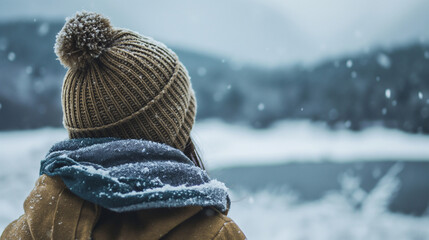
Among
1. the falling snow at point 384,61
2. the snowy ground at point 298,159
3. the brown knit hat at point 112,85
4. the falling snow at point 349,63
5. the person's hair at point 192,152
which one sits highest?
the brown knit hat at point 112,85

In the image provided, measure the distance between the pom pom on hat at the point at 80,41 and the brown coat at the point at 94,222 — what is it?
29 cm

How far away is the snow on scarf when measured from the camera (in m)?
0.69

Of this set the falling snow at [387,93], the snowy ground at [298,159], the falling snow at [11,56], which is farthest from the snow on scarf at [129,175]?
the falling snow at [387,93]

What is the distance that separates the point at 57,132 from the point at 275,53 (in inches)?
132

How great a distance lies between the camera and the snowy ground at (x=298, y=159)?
12.9 feet

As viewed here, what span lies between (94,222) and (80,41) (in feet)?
1.40

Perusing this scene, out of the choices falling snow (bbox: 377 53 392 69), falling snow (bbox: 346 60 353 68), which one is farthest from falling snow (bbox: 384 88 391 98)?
falling snow (bbox: 346 60 353 68)

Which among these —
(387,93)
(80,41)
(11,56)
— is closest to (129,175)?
(80,41)

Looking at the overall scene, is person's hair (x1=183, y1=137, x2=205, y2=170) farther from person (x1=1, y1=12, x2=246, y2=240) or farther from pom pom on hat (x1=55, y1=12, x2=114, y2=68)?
pom pom on hat (x1=55, y1=12, x2=114, y2=68)

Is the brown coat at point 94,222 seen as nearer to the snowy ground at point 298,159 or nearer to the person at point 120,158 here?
the person at point 120,158

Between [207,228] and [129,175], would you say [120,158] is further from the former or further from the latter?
[207,228]

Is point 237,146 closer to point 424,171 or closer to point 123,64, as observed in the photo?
point 424,171

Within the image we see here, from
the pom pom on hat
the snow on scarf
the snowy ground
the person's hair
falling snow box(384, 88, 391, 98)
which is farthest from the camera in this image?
falling snow box(384, 88, 391, 98)

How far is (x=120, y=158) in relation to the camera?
2.54 feet
